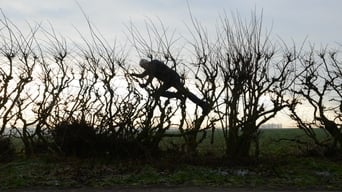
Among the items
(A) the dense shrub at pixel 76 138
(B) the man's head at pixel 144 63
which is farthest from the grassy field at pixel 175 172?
(B) the man's head at pixel 144 63

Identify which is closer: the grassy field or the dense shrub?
the grassy field

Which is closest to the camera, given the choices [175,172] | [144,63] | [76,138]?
[175,172]

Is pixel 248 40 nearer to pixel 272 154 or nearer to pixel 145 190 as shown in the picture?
pixel 272 154

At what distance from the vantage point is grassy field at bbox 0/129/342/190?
1160 cm

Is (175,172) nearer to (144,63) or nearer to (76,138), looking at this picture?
(144,63)

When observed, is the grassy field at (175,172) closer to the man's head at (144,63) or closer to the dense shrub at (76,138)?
the dense shrub at (76,138)

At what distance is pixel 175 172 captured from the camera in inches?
A: 491

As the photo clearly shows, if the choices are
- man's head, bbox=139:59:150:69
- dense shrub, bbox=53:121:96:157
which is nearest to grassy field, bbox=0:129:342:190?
dense shrub, bbox=53:121:96:157

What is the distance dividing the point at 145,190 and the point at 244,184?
2.35 metres

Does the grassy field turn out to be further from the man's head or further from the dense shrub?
the man's head

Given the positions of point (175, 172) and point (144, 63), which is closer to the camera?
point (175, 172)

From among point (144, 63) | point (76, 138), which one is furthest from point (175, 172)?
point (76, 138)

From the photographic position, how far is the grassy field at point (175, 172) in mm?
11602

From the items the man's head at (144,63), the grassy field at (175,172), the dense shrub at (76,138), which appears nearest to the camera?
the grassy field at (175,172)
